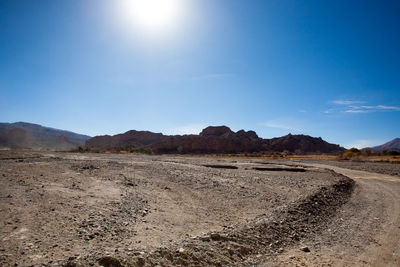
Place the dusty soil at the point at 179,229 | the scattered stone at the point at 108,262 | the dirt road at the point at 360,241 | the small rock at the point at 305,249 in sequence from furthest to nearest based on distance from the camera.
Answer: the small rock at the point at 305,249, the dirt road at the point at 360,241, the dusty soil at the point at 179,229, the scattered stone at the point at 108,262

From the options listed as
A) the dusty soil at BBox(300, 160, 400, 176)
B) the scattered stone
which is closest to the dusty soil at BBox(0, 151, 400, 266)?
the scattered stone

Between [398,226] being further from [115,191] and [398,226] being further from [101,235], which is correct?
[115,191]

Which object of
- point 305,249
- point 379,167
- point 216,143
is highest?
point 216,143

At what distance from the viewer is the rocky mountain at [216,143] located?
101544mm

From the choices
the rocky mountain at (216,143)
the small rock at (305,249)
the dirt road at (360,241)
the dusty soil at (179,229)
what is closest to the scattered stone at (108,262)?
the dusty soil at (179,229)

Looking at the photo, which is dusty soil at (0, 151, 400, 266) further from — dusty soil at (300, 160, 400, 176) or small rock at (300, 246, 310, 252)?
dusty soil at (300, 160, 400, 176)

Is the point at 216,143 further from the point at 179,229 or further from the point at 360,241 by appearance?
the point at 179,229

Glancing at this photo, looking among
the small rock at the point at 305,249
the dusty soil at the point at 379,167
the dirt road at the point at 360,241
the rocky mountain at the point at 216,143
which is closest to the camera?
the dirt road at the point at 360,241

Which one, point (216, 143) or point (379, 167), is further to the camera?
point (216, 143)

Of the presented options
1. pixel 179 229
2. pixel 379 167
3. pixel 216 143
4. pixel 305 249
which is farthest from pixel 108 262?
pixel 216 143

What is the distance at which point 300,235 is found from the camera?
6.23m

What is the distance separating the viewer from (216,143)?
104 m

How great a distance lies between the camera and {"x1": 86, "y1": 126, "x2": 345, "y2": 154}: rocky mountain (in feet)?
333

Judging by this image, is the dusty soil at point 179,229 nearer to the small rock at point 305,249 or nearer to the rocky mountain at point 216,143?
the small rock at point 305,249
